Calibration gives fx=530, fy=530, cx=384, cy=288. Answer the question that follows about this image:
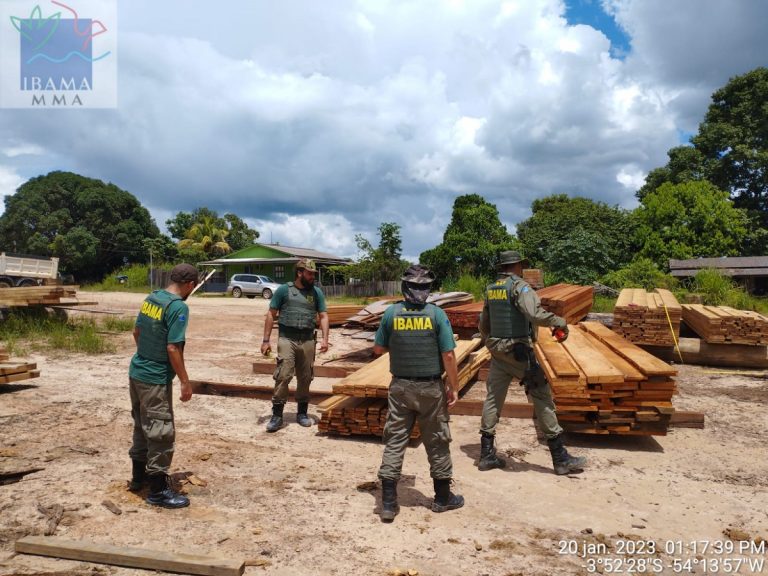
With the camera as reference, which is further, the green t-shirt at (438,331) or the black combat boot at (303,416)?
the black combat boot at (303,416)

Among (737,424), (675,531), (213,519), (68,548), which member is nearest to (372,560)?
(213,519)

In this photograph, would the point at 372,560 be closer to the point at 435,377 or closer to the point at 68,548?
the point at 435,377

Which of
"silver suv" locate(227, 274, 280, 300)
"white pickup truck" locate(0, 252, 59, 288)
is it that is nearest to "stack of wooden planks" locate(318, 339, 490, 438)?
"white pickup truck" locate(0, 252, 59, 288)

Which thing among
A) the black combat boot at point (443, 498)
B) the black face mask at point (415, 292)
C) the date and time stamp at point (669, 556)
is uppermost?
the black face mask at point (415, 292)

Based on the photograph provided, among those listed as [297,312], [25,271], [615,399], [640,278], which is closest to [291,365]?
[297,312]

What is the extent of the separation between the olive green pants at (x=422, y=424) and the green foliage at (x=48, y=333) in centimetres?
845

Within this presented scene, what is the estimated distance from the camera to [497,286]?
4941mm

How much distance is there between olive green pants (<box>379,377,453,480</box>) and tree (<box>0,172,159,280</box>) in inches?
1809

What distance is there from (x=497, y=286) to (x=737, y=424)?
374cm

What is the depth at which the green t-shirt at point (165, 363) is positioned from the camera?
12.2ft

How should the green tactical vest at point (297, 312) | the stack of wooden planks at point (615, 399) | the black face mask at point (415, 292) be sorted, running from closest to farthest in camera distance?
the black face mask at point (415, 292) → the stack of wooden planks at point (615, 399) → the green tactical vest at point (297, 312)

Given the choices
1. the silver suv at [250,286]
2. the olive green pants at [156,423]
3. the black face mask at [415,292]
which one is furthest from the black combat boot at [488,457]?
the silver suv at [250,286]

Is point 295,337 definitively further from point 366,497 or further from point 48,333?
point 48,333

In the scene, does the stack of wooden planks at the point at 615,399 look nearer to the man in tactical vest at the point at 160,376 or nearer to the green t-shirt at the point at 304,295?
the green t-shirt at the point at 304,295
